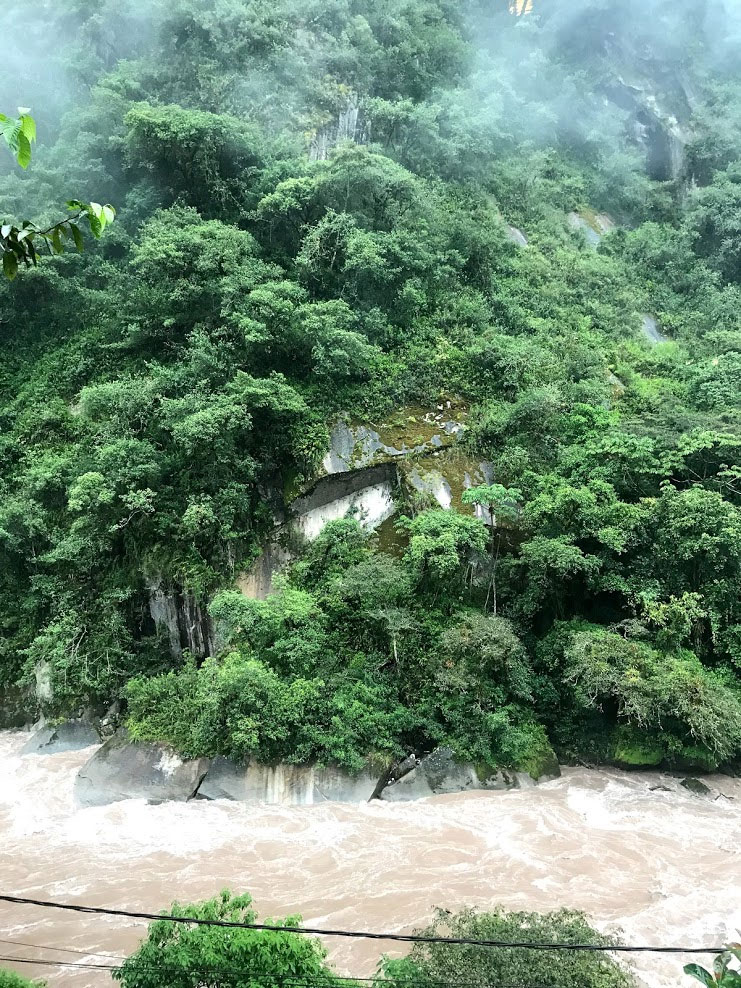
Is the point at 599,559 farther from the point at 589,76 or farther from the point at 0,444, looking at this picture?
the point at 589,76

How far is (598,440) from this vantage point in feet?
37.9

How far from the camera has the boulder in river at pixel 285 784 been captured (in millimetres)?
9008

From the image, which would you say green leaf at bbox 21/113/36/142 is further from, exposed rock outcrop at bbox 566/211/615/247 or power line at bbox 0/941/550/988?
exposed rock outcrop at bbox 566/211/615/247

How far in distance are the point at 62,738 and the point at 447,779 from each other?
6.60 m

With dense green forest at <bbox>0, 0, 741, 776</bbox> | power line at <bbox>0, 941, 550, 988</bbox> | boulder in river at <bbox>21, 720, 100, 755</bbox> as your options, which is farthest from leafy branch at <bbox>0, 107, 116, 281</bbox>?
boulder in river at <bbox>21, 720, 100, 755</bbox>

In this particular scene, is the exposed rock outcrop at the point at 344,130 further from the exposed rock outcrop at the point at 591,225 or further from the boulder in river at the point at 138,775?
the boulder in river at the point at 138,775

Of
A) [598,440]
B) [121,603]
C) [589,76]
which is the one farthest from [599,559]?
[589,76]

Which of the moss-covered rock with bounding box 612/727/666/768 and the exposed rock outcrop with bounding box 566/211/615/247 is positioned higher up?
the exposed rock outcrop with bounding box 566/211/615/247

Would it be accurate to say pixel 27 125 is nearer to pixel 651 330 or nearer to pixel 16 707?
pixel 16 707

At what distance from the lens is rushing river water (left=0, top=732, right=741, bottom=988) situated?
6.35m

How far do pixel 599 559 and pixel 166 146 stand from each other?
13942 millimetres

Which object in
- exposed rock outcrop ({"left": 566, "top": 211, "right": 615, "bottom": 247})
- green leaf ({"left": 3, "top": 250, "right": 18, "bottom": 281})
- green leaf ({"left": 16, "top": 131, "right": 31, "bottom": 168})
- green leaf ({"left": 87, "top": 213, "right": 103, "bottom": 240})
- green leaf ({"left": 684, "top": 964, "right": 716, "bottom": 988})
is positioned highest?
exposed rock outcrop ({"left": 566, "top": 211, "right": 615, "bottom": 247})

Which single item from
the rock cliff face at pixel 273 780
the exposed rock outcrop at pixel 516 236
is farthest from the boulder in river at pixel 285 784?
the exposed rock outcrop at pixel 516 236

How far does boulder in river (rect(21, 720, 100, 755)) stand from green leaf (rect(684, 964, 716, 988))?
9.69 m
